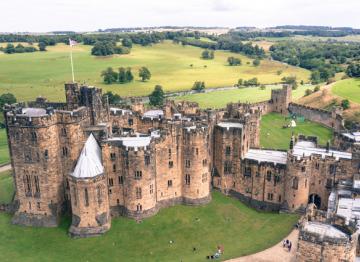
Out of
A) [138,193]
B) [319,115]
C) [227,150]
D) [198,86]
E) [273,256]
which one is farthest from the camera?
[198,86]

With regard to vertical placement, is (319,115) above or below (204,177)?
below

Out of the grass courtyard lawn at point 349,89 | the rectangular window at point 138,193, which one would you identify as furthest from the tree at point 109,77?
the rectangular window at point 138,193

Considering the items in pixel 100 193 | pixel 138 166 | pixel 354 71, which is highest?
pixel 354 71

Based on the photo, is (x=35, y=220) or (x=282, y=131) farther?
(x=282, y=131)

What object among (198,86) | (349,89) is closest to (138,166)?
(349,89)

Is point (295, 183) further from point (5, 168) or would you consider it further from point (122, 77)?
point (122, 77)

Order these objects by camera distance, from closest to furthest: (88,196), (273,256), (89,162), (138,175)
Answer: (273,256) < (88,196) < (89,162) < (138,175)
